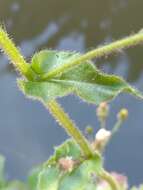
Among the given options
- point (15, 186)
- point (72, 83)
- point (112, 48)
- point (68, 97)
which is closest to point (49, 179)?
point (72, 83)

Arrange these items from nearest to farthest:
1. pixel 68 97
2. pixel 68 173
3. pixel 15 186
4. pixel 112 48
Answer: pixel 112 48 < pixel 68 173 < pixel 15 186 < pixel 68 97

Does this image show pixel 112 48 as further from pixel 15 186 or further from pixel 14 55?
pixel 15 186

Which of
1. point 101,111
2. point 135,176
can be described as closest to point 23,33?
point 135,176

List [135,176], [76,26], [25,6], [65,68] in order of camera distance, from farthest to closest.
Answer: [25,6], [76,26], [135,176], [65,68]

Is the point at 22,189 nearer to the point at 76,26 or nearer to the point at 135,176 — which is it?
the point at 135,176

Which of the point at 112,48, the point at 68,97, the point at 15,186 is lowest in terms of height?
the point at 112,48

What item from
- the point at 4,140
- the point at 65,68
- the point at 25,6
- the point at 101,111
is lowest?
the point at 65,68

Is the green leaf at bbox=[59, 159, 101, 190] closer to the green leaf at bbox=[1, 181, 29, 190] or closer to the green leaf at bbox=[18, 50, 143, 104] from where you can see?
the green leaf at bbox=[18, 50, 143, 104]
